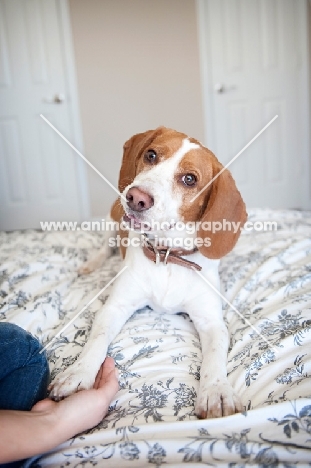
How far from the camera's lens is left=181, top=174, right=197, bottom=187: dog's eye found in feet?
4.74

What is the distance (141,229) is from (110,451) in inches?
27.5

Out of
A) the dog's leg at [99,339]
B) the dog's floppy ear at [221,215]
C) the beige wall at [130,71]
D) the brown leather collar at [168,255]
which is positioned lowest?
the dog's leg at [99,339]

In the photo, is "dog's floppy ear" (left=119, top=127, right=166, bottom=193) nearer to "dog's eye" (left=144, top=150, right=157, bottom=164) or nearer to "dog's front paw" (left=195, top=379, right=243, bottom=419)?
"dog's eye" (left=144, top=150, right=157, bottom=164)

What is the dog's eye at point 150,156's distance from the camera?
1.51 m

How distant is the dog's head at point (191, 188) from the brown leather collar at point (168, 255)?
0.08 metres

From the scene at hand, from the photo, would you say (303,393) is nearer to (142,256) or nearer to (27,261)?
(142,256)

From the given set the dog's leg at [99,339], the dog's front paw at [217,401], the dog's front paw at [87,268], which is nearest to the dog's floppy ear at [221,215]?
the dog's leg at [99,339]

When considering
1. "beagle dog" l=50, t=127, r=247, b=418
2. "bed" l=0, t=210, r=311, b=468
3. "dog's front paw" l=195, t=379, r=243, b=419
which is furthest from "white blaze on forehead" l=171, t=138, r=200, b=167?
"dog's front paw" l=195, t=379, r=243, b=419

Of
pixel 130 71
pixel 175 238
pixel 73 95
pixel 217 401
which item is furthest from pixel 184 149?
pixel 130 71

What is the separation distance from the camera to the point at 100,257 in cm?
219

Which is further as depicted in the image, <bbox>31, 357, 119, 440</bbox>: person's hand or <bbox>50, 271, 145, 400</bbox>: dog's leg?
<bbox>50, 271, 145, 400</bbox>: dog's leg

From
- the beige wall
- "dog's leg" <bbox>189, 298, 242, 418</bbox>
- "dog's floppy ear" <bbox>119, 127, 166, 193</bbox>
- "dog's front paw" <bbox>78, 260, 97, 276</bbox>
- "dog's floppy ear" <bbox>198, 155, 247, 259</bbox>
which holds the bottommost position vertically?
"dog's front paw" <bbox>78, 260, 97, 276</bbox>

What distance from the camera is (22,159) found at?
4289 mm

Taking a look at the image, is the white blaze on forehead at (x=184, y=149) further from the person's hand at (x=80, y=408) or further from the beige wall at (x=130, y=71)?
the beige wall at (x=130, y=71)
